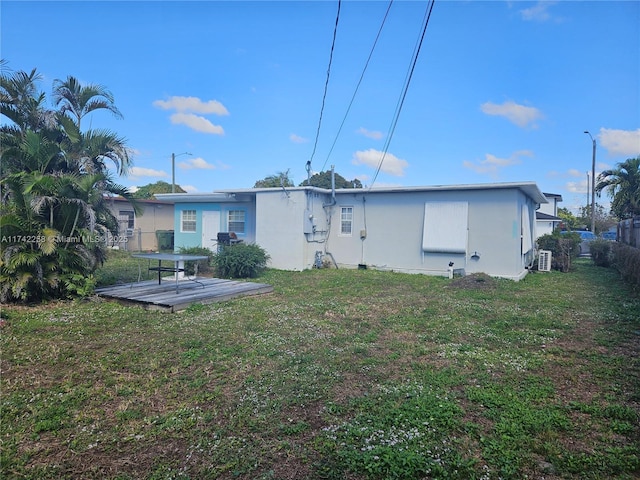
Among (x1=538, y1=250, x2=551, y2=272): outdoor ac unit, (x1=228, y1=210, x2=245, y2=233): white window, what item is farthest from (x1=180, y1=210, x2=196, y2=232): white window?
(x1=538, y1=250, x2=551, y2=272): outdoor ac unit

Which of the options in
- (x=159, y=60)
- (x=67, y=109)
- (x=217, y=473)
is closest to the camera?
(x=217, y=473)

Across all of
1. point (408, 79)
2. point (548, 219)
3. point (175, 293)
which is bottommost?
point (175, 293)

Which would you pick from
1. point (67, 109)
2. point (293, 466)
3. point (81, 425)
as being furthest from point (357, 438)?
point (67, 109)

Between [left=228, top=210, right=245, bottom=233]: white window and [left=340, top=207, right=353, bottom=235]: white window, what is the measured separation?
13.6 feet

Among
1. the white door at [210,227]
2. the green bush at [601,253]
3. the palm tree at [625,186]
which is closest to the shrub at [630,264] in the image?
the green bush at [601,253]

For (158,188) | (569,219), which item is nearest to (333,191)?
(158,188)

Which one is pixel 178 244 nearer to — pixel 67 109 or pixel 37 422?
pixel 67 109

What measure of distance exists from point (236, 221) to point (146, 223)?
690cm

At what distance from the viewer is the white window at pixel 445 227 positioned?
1228cm

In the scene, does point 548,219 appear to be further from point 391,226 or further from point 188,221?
point 188,221

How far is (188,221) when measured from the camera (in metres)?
17.2

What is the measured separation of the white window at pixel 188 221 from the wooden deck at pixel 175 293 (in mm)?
7687

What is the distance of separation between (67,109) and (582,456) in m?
10.1

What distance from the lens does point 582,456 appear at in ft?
9.09
